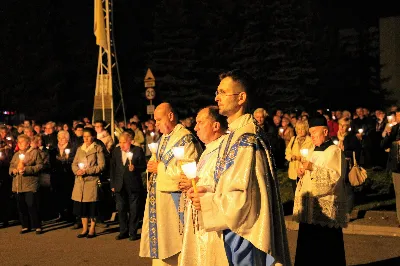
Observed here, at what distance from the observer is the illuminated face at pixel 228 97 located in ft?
15.9

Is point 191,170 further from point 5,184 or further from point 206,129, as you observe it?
point 5,184

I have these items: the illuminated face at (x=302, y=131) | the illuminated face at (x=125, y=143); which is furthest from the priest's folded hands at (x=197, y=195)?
the illuminated face at (x=302, y=131)

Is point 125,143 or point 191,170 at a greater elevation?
point 125,143

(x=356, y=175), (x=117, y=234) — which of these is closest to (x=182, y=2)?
(x=117, y=234)

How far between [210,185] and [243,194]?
1.59 ft

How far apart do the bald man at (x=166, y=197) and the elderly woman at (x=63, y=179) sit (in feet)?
19.0

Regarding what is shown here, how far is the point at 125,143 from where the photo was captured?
11320 millimetres

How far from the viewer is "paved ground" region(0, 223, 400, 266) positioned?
9.30m

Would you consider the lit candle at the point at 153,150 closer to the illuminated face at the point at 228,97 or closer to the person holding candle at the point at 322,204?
the person holding candle at the point at 322,204

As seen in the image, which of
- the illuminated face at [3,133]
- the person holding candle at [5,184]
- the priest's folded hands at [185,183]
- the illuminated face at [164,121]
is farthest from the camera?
the illuminated face at [3,133]

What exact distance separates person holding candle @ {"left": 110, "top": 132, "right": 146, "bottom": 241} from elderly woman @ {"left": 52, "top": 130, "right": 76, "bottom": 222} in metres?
2.07

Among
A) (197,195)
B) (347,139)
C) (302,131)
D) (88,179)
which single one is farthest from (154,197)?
(347,139)

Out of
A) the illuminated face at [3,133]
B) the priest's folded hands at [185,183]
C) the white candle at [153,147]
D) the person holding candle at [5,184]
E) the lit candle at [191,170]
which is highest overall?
the illuminated face at [3,133]

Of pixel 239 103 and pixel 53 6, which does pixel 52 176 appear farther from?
pixel 53 6
